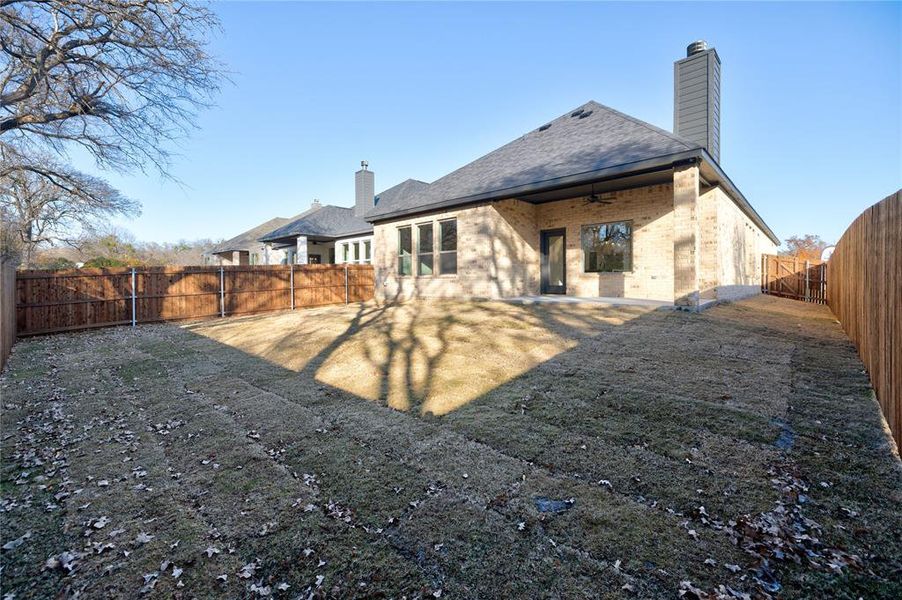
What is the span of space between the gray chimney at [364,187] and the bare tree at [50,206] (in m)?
10.9

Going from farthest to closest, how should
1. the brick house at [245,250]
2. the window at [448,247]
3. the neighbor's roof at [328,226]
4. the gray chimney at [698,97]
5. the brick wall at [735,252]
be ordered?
the brick house at [245,250]
the neighbor's roof at [328,226]
the window at [448,247]
the brick wall at [735,252]
the gray chimney at [698,97]

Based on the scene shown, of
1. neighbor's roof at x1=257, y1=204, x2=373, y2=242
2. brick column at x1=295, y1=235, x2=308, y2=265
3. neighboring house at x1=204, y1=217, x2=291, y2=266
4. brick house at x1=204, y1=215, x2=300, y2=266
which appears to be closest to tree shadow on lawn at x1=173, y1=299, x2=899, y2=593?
neighbor's roof at x1=257, y1=204, x2=373, y2=242

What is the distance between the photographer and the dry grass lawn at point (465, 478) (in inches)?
83.0

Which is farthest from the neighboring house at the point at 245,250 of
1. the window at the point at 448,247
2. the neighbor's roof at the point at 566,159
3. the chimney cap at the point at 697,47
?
the chimney cap at the point at 697,47

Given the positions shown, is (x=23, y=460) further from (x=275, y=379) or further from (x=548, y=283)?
(x=548, y=283)

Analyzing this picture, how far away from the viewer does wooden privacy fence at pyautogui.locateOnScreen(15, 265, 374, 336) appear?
10414 millimetres

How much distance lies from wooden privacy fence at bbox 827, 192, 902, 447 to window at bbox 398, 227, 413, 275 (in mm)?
11768

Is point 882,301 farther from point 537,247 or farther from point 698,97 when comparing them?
point 537,247

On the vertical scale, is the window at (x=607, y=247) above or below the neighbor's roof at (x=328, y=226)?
below

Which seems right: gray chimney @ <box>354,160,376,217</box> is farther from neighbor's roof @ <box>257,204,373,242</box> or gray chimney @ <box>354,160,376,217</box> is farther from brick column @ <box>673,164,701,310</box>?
brick column @ <box>673,164,701,310</box>

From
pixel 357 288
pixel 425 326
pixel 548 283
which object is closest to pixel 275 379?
pixel 425 326

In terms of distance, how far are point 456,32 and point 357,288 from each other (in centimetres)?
1087

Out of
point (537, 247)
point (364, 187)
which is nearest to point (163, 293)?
point (364, 187)

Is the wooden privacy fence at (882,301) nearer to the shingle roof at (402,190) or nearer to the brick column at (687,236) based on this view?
the brick column at (687,236)
